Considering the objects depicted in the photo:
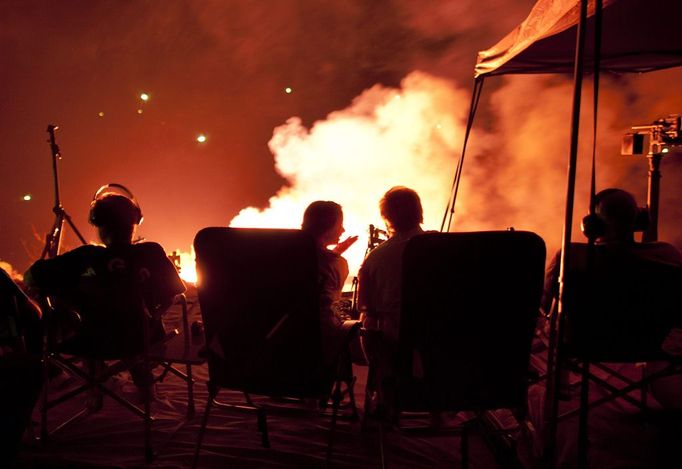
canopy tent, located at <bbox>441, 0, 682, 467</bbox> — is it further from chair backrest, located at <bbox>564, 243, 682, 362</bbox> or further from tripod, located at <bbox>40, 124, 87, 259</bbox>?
tripod, located at <bbox>40, 124, 87, 259</bbox>

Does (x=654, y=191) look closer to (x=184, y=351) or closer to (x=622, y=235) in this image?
(x=622, y=235)

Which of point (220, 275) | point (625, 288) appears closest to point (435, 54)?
point (625, 288)

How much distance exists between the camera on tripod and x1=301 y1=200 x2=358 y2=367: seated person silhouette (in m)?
3.18

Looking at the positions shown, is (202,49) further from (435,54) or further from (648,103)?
(648,103)

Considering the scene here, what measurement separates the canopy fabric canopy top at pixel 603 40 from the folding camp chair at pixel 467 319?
1.36 m

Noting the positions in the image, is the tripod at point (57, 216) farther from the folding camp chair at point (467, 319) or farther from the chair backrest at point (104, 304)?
the folding camp chair at point (467, 319)

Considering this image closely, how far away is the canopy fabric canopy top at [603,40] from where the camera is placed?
2.49m

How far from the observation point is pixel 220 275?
194cm

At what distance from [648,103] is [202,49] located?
7984mm

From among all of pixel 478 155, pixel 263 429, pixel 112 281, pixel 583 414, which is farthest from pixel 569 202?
pixel 478 155

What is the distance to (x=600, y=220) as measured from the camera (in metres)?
1.60

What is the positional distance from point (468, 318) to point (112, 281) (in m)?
1.73

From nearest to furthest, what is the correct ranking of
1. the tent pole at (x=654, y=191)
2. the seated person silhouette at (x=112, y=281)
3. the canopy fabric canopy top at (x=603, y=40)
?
the seated person silhouette at (x=112, y=281)
the canopy fabric canopy top at (x=603, y=40)
the tent pole at (x=654, y=191)

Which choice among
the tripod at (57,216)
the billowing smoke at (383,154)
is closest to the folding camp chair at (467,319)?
the tripod at (57,216)
